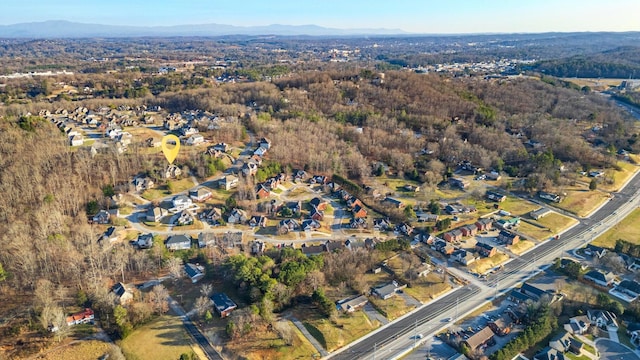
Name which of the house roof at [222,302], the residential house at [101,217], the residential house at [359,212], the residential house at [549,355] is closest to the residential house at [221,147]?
the residential house at [101,217]

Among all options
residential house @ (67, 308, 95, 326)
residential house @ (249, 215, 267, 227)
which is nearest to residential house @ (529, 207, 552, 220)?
residential house @ (249, 215, 267, 227)

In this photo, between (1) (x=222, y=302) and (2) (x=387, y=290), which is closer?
(1) (x=222, y=302)

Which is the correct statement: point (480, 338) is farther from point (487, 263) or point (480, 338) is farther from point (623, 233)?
point (623, 233)

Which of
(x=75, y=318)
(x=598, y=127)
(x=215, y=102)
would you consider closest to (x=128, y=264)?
(x=75, y=318)

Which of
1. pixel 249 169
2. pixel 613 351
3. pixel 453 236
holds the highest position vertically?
pixel 249 169

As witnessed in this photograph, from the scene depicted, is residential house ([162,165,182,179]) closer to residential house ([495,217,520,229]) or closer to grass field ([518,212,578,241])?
residential house ([495,217,520,229])

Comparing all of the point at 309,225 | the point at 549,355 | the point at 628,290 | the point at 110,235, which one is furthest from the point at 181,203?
the point at 628,290
